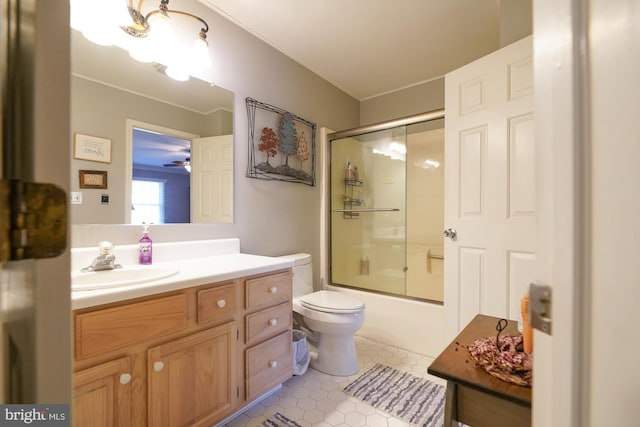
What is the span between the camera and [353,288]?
2648 millimetres

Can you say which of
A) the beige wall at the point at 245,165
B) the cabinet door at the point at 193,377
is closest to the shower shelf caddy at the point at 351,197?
the beige wall at the point at 245,165

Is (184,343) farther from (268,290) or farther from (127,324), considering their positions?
(268,290)

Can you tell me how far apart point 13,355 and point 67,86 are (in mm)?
314

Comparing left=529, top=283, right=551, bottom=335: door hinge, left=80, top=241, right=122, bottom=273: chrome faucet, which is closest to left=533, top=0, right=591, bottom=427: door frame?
left=529, top=283, right=551, bottom=335: door hinge

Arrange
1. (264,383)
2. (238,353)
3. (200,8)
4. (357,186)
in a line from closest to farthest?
(238,353)
(264,383)
(200,8)
(357,186)

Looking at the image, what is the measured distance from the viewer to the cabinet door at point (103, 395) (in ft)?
2.98

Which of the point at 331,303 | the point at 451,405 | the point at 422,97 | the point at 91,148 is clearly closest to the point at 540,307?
the point at 451,405

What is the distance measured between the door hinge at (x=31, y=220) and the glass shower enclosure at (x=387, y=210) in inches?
98.3

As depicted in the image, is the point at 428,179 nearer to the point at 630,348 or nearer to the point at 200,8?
the point at 200,8

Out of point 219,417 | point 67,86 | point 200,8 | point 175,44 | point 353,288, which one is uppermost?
point 200,8

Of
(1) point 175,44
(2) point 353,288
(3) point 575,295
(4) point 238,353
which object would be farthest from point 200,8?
(2) point 353,288

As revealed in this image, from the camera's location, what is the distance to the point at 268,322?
1.53 meters

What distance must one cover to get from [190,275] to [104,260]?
42 cm

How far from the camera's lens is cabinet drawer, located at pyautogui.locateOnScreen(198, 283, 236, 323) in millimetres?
1232
